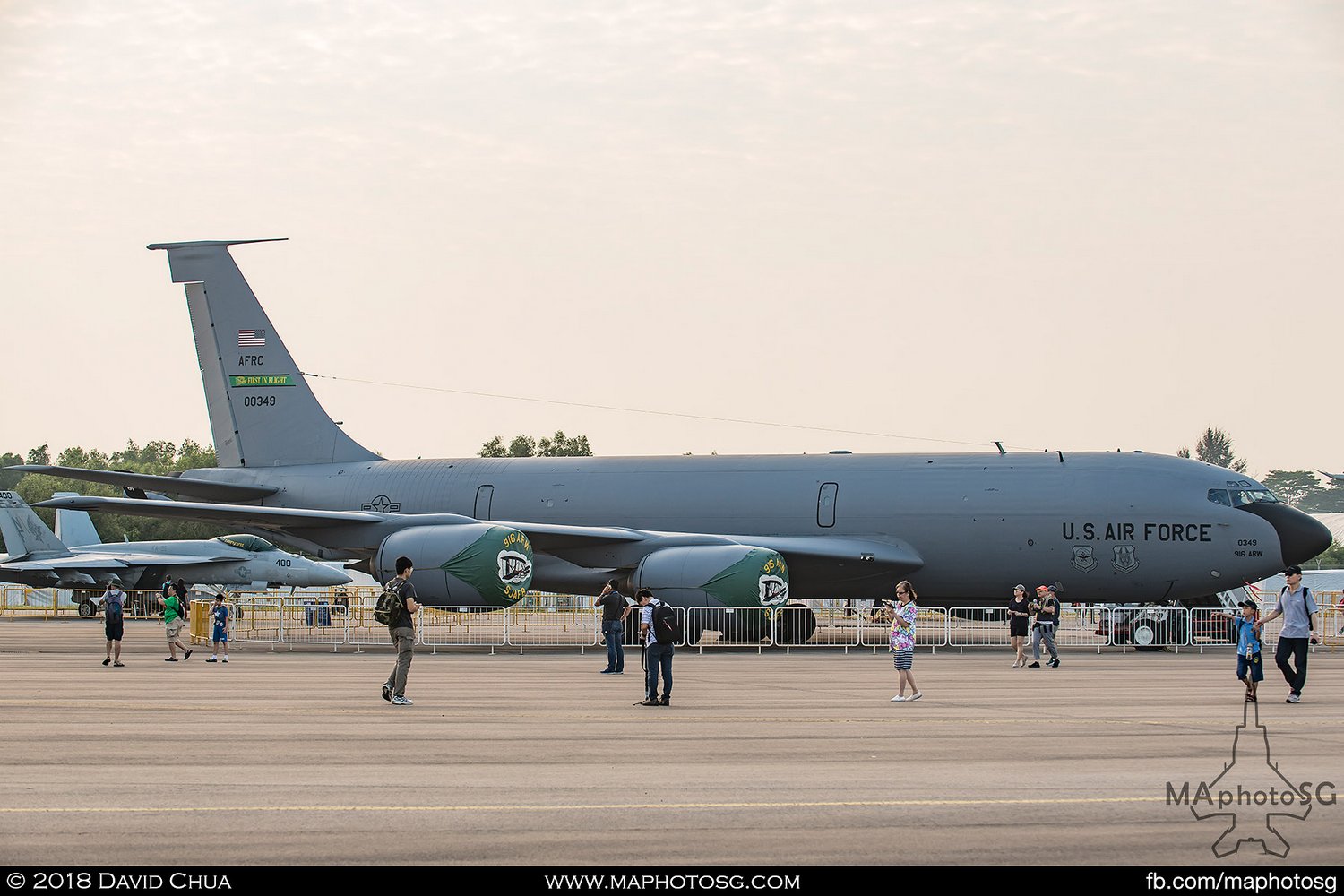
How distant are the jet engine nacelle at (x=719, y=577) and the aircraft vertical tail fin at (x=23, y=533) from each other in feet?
132

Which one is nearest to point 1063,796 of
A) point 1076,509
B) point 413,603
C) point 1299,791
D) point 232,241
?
point 1299,791

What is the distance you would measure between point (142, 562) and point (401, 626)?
47348mm

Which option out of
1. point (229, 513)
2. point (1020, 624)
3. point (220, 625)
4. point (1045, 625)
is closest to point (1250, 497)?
point (1020, 624)

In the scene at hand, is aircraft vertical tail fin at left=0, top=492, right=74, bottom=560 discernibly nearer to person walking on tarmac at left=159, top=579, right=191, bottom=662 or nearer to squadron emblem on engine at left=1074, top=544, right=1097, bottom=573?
person walking on tarmac at left=159, top=579, right=191, bottom=662

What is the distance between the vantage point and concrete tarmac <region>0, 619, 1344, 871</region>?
8.64 m

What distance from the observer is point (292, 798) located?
1045 centimetres

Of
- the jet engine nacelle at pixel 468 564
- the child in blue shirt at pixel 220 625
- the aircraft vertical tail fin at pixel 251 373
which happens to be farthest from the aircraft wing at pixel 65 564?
the child in blue shirt at pixel 220 625

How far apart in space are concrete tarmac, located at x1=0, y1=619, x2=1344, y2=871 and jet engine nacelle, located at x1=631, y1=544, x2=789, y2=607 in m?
7.44

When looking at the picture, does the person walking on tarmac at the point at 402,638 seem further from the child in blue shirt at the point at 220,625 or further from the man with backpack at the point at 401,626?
the child in blue shirt at the point at 220,625

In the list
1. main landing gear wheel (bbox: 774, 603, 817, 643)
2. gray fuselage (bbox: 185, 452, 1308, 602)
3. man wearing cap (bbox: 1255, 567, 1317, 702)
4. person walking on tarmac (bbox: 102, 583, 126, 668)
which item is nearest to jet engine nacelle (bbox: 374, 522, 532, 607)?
gray fuselage (bbox: 185, 452, 1308, 602)

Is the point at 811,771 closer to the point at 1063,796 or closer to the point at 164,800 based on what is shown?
the point at 1063,796

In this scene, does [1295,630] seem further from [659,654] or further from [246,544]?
[246,544]

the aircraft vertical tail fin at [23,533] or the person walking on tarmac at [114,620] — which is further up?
the aircraft vertical tail fin at [23,533]

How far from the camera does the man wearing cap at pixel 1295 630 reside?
18641 millimetres
